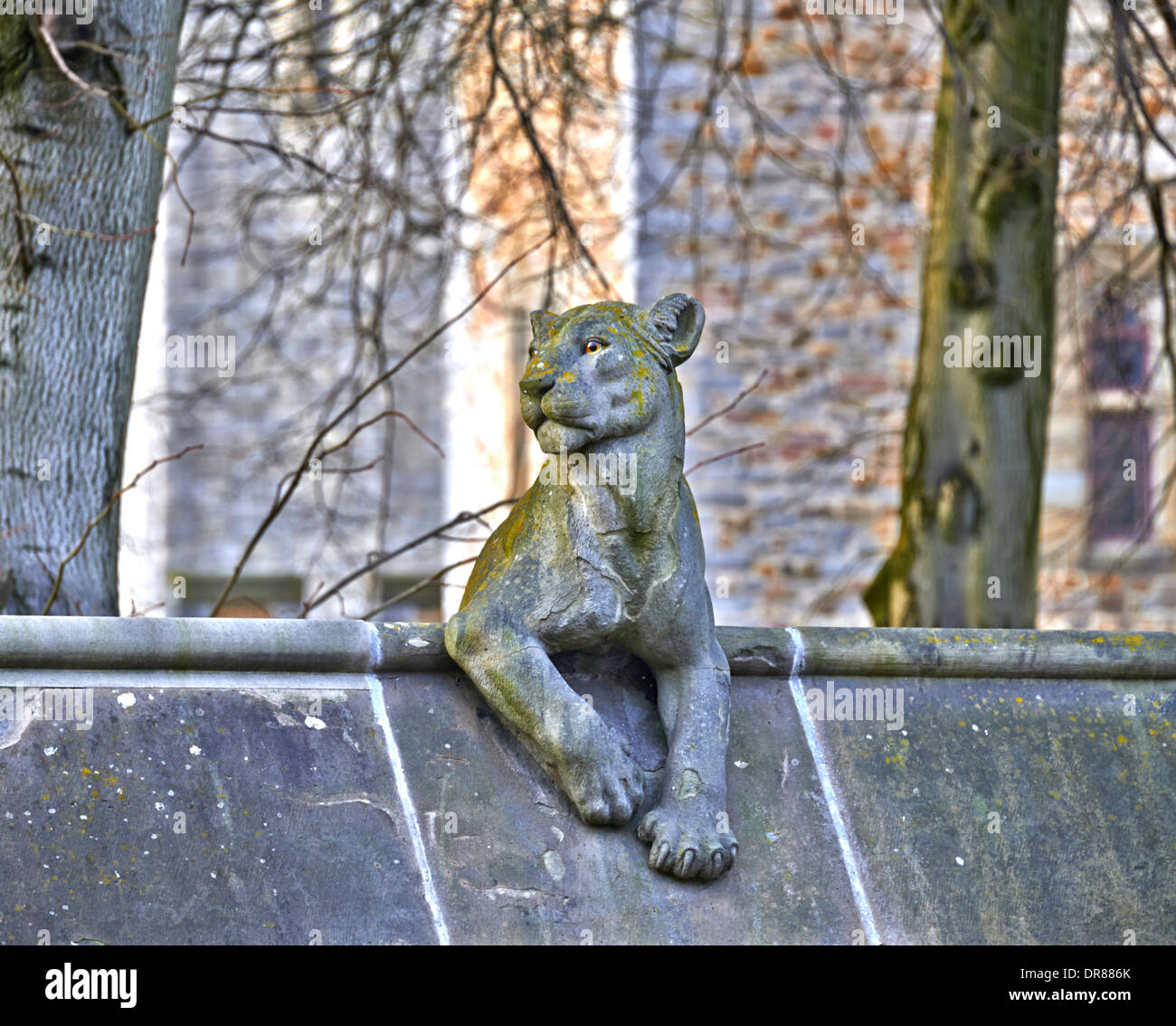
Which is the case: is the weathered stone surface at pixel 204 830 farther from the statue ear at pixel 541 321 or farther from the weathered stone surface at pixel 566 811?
the statue ear at pixel 541 321

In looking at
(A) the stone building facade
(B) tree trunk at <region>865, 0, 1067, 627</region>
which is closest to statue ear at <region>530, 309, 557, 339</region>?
(B) tree trunk at <region>865, 0, 1067, 627</region>

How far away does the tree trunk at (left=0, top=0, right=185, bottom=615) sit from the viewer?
3980 millimetres

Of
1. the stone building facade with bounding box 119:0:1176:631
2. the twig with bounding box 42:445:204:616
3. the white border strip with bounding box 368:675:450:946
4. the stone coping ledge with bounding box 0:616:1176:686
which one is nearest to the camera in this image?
the white border strip with bounding box 368:675:450:946

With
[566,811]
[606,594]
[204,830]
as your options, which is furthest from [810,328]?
[204,830]

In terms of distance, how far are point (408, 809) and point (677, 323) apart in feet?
3.46

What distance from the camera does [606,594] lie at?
296cm

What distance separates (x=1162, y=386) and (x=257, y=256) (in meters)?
7.24

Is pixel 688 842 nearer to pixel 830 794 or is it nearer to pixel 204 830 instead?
pixel 830 794

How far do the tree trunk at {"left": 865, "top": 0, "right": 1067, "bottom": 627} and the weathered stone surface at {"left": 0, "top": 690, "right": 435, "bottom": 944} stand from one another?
315 cm

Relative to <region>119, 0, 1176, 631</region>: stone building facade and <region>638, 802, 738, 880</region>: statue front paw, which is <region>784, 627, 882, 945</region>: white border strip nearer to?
<region>638, 802, 738, 880</region>: statue front paw

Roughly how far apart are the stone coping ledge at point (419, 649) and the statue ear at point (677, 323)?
58 cm

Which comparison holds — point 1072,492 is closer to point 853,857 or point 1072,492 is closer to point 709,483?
point 709,483

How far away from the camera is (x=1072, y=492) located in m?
9.66

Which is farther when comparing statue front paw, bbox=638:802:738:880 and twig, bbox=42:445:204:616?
twig, bbox=42:445:204:616
